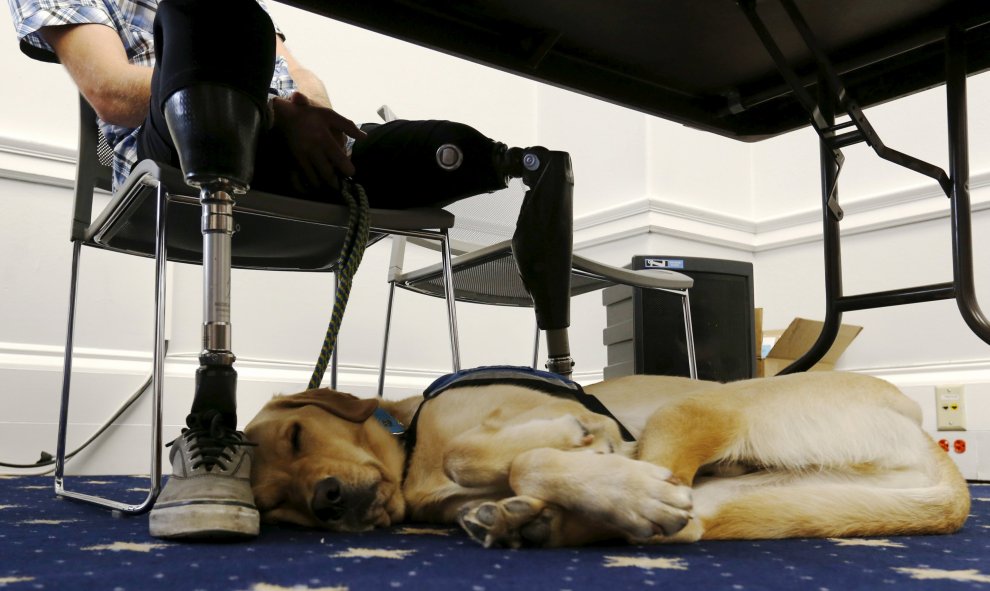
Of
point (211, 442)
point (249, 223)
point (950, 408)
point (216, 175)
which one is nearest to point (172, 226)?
point (249, 223)

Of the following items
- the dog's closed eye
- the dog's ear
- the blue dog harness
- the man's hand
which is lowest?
the dog's closed eye

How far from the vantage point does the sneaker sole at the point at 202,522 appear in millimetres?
866

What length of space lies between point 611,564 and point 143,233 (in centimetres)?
106

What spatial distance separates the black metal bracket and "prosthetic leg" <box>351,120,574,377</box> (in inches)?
15.6

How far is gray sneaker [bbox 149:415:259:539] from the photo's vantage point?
0.87 m

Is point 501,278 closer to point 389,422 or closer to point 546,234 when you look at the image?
point 546,234

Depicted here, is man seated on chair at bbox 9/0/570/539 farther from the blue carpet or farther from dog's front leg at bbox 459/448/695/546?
dog's front leg at bbox 459/448/695/546

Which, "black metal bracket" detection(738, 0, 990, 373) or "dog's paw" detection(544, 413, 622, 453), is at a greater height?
"black metal bracket" detection(738, 0, 990, 373)

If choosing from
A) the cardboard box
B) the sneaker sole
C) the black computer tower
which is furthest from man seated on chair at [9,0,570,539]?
the cardboard box

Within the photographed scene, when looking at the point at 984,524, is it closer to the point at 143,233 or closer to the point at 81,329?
the point at 143,233

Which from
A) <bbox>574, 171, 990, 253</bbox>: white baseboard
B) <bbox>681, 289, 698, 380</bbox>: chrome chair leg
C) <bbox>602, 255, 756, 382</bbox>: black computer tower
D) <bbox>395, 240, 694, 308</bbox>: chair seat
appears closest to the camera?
<bbox>395, 240, 694, 308</bbox>: chair seat

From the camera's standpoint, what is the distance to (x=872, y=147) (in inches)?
59.6

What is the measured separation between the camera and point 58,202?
8.18 ft

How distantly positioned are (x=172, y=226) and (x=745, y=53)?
1.02 meters
